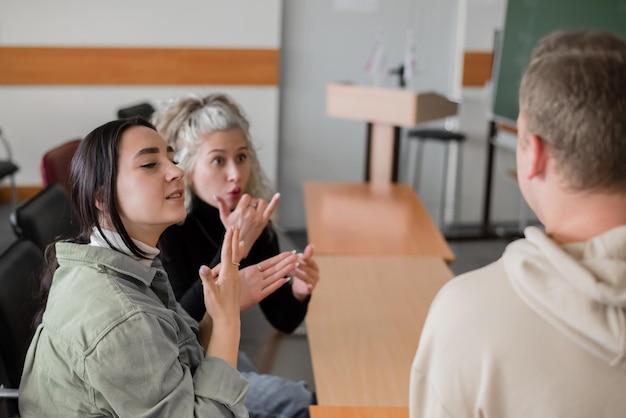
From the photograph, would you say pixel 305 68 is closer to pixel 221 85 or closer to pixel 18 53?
pixel 221 85

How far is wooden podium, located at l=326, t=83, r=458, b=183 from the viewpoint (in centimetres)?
362

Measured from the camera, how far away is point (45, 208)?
2289mm

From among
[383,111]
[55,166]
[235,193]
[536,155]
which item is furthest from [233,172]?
[383,111]

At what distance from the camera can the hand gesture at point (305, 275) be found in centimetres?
204

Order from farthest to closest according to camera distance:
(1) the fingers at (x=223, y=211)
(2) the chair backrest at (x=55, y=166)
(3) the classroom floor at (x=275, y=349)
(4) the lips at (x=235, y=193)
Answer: (2) the chair backrest at (x=55, y=166), (4) the lips at (x=235, y=193), (3) the classroom floor at (x=275, y=349), (1) the fingers at (x=223, y=211)

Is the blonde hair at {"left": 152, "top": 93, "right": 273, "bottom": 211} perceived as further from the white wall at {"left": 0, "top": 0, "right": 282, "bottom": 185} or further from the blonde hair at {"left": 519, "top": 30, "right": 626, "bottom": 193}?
the white wall at {"left": 0, "top": 0, "right": 282, "bottom": 185}

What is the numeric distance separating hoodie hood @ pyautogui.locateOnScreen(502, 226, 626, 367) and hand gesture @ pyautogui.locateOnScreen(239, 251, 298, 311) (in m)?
0.91

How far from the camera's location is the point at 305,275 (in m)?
2.08

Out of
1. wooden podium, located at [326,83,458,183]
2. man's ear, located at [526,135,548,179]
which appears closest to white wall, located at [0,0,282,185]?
wooden podium, located at [326,83,458,183]

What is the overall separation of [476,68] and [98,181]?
13.6 feet

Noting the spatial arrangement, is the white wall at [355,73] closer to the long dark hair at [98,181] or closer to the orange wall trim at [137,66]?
the orange wall trim at [137,66]

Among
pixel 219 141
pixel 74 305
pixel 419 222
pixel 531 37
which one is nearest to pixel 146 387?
pixel 74 305

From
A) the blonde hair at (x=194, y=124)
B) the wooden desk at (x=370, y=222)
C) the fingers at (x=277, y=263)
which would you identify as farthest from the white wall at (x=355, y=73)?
the fingers at (x=277, y=263)

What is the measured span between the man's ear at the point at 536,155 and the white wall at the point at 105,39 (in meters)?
3.84
